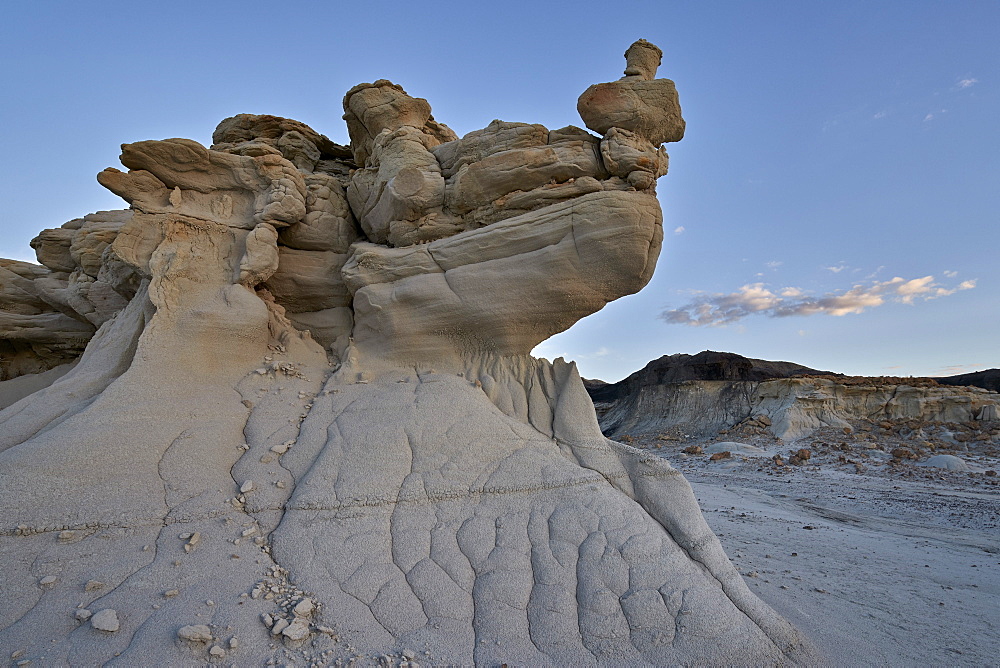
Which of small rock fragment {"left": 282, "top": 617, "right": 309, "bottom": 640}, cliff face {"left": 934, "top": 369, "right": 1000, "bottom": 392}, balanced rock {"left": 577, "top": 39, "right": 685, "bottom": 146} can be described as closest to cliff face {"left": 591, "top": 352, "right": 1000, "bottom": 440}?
cliff face {"left": 934, "top": 369, "right": 1000, "bottom": 392}

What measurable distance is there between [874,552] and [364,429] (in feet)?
24.2

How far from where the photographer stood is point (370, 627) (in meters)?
3.66

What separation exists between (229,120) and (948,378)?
1600 inches

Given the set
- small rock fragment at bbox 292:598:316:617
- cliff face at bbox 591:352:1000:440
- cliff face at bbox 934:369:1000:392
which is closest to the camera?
small rock fragment at bbox 292:598:316:617

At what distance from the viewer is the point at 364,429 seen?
5.67 m

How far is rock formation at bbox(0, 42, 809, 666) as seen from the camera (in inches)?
147

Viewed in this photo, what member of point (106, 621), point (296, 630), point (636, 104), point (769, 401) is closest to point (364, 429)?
point (296, 630)

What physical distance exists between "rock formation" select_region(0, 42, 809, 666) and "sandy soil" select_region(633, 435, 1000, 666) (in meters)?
1.35

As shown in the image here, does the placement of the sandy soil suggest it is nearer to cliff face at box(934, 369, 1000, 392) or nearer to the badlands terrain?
the badlands terrain

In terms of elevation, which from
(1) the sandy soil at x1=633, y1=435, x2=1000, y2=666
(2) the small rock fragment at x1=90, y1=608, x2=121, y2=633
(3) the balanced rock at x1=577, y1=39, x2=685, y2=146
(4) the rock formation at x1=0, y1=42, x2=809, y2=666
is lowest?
(1) the sandy soil at x1=633, y1=435, x2=1000, y2=666

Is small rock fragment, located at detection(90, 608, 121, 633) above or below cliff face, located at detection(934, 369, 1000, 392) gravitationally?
below

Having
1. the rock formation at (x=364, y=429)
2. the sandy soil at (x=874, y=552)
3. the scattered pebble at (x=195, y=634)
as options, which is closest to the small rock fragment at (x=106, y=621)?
the rock formation at (x=364, y=429)

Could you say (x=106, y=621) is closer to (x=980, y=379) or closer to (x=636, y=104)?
(x=636, y=104)

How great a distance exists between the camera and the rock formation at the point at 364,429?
3727 mm
